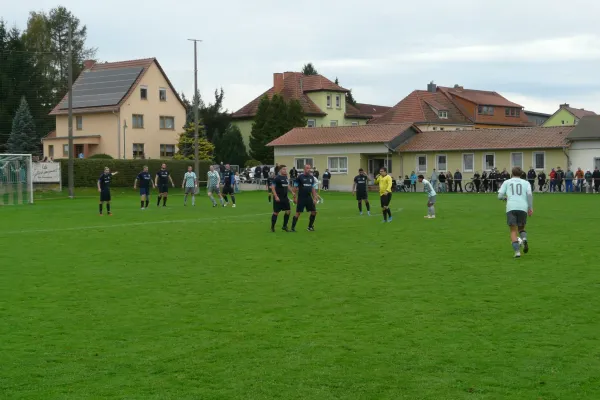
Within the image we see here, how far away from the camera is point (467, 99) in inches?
3893

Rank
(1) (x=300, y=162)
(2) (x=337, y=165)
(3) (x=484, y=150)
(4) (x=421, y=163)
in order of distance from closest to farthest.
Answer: (3) (x=484, y=150) < (4) (x=421, y=163) < (2) (x=337, y=165) < (1) (x=300, y=162)

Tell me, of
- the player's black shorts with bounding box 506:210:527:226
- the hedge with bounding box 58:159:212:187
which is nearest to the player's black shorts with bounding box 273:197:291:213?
the player's black shorts with bounding box 506:210:527:226

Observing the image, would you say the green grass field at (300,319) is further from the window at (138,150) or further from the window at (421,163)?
the window at (138,150)

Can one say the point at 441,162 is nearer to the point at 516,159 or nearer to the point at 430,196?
the point at 516,159

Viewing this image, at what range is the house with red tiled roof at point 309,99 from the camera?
301 ft

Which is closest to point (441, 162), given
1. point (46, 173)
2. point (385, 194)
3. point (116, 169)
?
point (116, 169)

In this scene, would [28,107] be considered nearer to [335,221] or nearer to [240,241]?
[335,221]

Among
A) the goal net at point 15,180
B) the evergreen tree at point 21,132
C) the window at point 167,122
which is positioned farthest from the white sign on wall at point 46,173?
the evergreen tree at point 21,132

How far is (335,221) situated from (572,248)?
11.0 m

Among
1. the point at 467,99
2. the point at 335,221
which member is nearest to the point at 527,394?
the point at 335,221

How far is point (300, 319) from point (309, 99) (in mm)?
83251

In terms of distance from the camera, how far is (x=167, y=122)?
78.4 m

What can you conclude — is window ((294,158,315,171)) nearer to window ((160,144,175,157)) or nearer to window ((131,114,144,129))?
window ((160,144,175,157))

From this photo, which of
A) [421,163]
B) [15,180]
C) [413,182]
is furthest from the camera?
[421,163]
